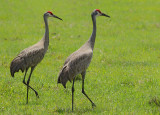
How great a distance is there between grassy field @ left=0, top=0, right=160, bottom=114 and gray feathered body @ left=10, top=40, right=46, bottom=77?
0.83m

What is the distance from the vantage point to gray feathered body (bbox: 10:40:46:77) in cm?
815

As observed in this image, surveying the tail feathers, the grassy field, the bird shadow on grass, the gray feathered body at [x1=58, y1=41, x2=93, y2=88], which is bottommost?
the grassy field

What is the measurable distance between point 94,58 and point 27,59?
5.04 meters

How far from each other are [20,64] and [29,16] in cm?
1614

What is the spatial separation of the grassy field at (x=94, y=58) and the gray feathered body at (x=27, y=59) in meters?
0.83

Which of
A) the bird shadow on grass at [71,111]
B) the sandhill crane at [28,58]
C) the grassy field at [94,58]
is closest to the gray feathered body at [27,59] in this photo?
the sandhill crane at [28,58]

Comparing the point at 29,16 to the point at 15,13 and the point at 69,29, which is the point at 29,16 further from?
the point at 69,29

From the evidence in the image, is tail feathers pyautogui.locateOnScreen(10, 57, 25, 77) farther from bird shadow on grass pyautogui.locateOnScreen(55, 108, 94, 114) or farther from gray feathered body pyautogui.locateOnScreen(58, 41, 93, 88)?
bird shadow on grass pyautogui.locateOnScreen(55, 108, 94, 114)

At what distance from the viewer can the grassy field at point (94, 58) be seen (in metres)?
8.06

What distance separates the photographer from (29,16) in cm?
2389

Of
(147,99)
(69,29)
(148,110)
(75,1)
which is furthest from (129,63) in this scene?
(75,1)

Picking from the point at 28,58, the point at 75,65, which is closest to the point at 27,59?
the point at 28,58

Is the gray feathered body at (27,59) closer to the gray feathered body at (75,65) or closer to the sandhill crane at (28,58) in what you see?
the sandhill crane at (28,58)

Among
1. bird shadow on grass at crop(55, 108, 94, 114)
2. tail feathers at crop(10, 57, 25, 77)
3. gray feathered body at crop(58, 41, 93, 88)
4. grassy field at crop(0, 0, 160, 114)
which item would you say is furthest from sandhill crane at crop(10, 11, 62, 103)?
bird shadow on grass at crop(55, 108, 94, 114)
